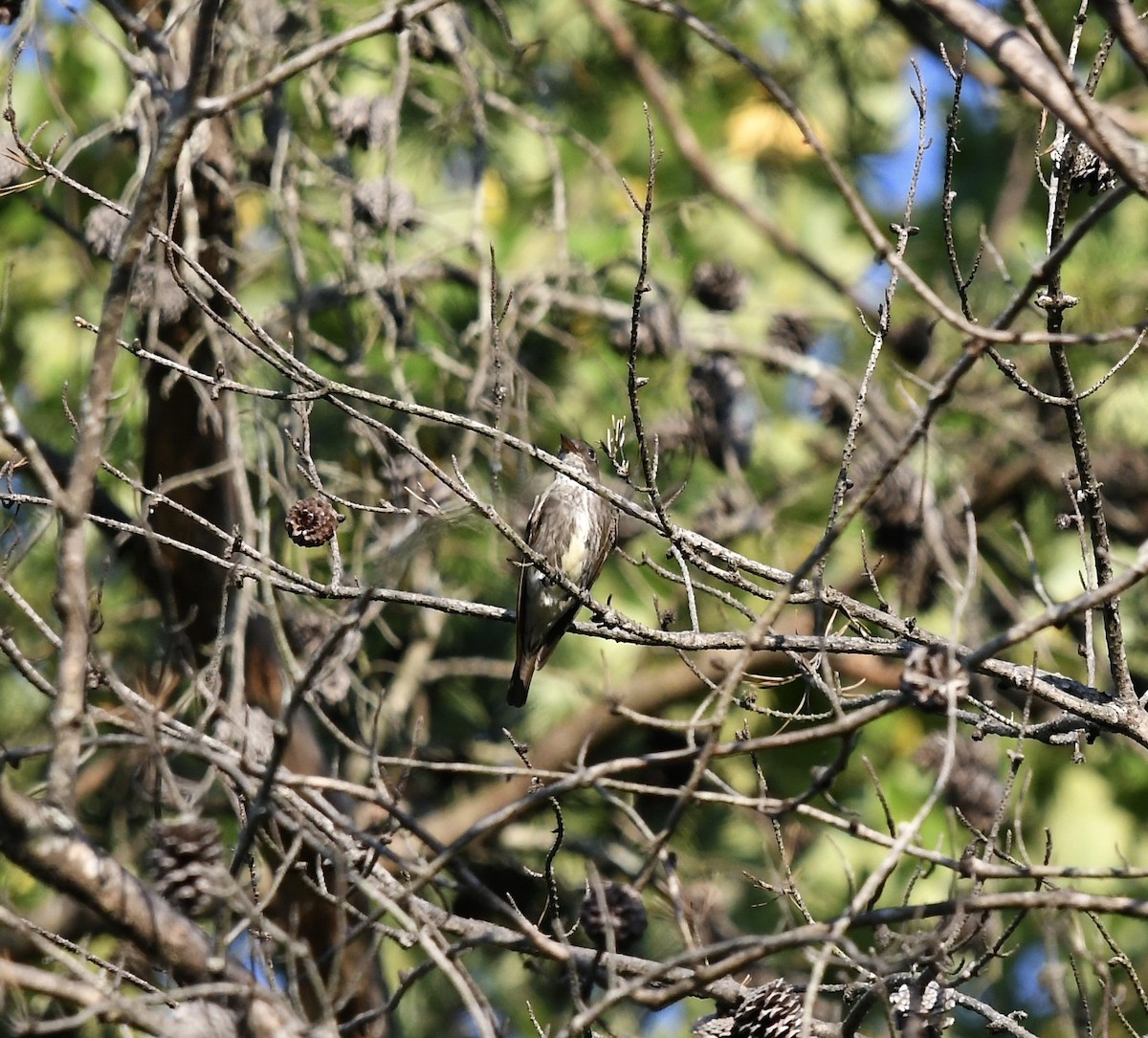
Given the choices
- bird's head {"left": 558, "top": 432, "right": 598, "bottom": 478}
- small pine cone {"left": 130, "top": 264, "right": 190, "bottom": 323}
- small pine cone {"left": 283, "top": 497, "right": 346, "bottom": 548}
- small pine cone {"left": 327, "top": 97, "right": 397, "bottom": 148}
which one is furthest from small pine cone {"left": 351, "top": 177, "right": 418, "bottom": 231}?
small pine cone {"left": 283, "top": 497, "right": 346, "bottom": 548}

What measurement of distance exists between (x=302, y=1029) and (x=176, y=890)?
12.1 inches

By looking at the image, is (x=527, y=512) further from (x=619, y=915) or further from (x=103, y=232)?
(x=619, y=915)

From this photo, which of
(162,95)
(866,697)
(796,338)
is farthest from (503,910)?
(796,338)

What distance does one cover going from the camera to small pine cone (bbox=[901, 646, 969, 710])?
6.91 feet

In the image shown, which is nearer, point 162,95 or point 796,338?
point 162,95

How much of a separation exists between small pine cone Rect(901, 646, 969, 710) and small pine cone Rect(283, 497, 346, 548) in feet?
4.28

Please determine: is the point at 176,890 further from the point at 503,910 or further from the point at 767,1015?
the point at 767,1015

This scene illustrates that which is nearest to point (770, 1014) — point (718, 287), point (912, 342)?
point (718, 287)

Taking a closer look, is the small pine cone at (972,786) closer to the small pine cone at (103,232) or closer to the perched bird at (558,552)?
the perched bird at (558,552)

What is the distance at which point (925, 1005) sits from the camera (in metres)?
2.61

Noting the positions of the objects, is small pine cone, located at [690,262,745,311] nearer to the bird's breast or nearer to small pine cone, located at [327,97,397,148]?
the bird's breast

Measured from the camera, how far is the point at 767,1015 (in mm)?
2643

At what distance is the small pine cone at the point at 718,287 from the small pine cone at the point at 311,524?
275 cm

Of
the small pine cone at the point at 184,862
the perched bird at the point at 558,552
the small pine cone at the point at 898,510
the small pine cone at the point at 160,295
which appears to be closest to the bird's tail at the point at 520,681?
the perched bird at the point at 558,552
